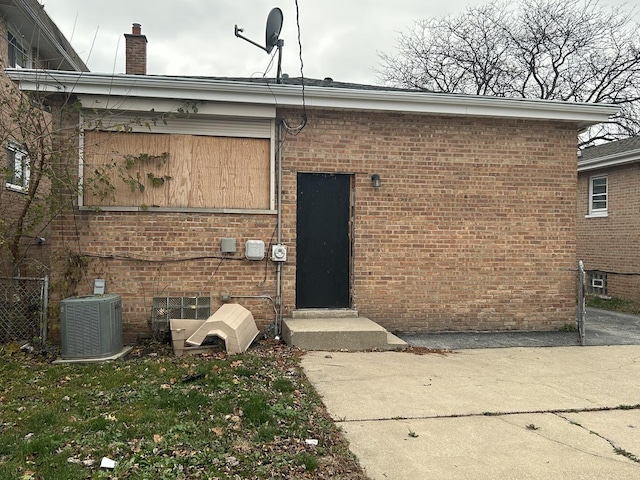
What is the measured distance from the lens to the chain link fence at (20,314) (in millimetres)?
6328

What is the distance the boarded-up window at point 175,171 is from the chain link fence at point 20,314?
1.47 metres

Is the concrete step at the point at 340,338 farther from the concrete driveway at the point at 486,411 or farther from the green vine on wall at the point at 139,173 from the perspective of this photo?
the green vine on wall at the point at 139,173

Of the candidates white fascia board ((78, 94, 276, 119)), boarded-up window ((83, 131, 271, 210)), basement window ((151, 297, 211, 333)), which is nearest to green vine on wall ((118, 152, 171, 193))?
boarded-up window ((83, 131, 271, 210))

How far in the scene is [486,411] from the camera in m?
4.31

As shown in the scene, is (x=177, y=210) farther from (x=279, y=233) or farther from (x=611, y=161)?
(x=611, y=161)

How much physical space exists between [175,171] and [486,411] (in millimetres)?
5247

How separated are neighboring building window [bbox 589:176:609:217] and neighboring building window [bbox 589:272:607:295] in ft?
5.40

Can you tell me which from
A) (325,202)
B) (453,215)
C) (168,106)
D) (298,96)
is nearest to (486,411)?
(453,215)

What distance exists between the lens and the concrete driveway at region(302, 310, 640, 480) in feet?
10.8

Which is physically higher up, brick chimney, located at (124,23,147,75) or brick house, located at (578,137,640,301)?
brick chimney, located at (124,23,147,75)

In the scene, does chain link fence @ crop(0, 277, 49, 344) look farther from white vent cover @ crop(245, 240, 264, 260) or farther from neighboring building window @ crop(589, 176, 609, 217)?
neighboring building window @ crop(589, 176, 609, 217)

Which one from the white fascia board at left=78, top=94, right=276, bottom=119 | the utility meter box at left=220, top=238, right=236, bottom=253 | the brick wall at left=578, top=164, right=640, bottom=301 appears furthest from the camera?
the brick wall at left=578, top=164, right=640, bottom=301

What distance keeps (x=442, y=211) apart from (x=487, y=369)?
112 inches

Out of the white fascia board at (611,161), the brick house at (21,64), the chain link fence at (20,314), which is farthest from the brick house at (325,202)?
the white fascia board at (611,161)
